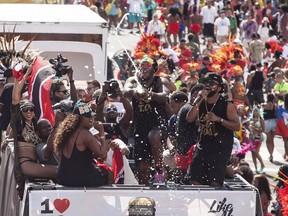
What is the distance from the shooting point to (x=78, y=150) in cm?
1034

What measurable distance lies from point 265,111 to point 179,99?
31.1 feet

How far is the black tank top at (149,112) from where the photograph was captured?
41.7ft

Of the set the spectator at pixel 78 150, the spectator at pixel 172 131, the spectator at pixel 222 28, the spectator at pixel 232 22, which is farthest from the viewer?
the spectator at pixel 232 22

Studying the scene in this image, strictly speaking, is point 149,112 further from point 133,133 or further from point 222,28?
point 222,28

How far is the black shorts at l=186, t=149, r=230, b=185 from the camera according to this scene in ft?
35.9

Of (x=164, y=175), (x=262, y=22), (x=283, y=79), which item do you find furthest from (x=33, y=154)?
(x=262, y=22)

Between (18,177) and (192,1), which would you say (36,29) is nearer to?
(18,177)

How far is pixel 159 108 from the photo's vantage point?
1276cm

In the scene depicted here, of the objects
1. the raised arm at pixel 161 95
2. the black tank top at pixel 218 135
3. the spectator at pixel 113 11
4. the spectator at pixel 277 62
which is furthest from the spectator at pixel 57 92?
the spectator at pixel 113 11

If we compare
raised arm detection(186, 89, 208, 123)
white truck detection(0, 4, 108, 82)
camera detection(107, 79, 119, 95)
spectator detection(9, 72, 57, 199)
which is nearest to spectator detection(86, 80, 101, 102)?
white truck detection(0, 4, 108, 82)

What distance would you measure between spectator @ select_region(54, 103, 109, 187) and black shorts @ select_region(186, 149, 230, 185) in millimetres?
1092

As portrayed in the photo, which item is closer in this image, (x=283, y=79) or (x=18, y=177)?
(x=18, y=177)

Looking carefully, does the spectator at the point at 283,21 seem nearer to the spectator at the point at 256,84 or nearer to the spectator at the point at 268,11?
the spectator at the point at 268,11

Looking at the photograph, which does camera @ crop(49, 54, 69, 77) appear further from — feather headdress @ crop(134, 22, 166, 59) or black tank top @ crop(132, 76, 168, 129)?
feather headdress @ crop(134, 22, 166, 59)
